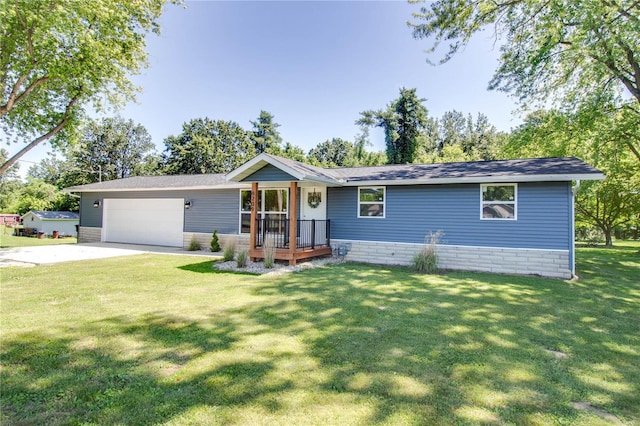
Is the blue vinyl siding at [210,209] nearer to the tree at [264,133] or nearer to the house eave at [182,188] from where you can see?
the house eave at [182,188]

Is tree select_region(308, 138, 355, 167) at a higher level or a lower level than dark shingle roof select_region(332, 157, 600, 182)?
higher

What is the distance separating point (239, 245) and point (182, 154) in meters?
25.8

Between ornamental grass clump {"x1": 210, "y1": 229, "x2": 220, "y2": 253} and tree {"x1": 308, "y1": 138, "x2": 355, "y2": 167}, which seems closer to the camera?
ornamental grass clump {"x1": 210, "y1": 229, "x2": 220, "y2": 253}

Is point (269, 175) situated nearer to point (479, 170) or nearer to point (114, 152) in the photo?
point (479, 170)

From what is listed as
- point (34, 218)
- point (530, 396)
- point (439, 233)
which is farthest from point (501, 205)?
point (34, 218)

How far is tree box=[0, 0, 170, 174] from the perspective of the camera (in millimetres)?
9781

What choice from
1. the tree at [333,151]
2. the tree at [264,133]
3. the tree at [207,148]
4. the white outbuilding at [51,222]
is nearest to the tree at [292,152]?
the tree at [264,133]

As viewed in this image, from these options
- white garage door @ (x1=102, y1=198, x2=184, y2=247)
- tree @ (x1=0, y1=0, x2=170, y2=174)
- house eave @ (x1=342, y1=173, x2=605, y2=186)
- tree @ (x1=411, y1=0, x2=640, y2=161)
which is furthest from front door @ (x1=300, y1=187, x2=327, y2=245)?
tree @ (x1=0, y1=0, x2=170, y2=174)

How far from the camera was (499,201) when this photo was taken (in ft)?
29.5

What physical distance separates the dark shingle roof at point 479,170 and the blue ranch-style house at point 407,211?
3cm

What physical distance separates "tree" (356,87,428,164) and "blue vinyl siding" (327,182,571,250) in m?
20.8

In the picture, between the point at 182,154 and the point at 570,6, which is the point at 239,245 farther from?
the point at 182,154

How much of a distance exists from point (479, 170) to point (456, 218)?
63.3 inches

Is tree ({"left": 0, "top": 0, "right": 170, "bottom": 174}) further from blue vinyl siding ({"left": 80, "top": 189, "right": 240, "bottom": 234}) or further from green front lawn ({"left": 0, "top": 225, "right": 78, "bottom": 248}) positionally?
green front lawn ({"left": 0, "top": 225, "right": 78, "bottom": 248})
